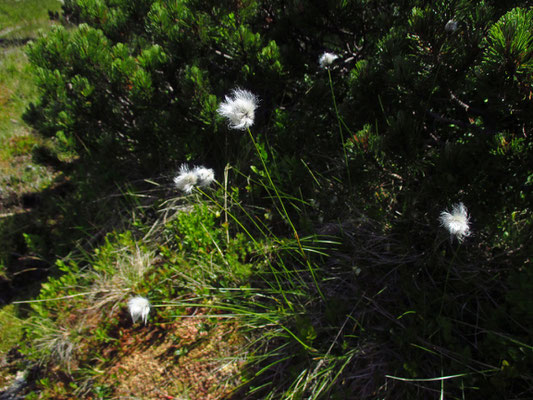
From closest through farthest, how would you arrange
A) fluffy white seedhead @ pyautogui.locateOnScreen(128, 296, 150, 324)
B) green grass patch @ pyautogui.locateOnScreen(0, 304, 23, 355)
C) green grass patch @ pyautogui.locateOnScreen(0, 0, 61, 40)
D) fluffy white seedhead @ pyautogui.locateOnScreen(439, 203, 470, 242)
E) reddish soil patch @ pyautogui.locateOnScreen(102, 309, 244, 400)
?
fluffy white seedhead @ pyautogui.locateOnScreen(439, 203, 470, 242) < reddish soil patch @ pyautogui.locateOnScreen(102, 309, 244, 400) < fluffy white seedhead @ pyautogui.locateOnScreen(128, 296, 150, 324) < green grass patch @ pyautogui.locateOnScreen(0, 304, 23, 355) < green grass patch @ pyautogui.locateOnScreen(0, 0, 61, 40)

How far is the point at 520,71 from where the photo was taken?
141 cm

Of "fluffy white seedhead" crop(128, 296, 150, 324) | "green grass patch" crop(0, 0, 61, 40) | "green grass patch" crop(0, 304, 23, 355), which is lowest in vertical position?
"fluffy white seedhead" crop(128, 296, 150, 324)

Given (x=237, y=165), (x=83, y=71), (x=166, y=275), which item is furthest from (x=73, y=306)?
(x=83, y=71)

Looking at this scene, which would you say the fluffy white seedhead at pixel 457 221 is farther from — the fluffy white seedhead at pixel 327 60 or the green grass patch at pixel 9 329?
the green grass patch at pixel 9 329

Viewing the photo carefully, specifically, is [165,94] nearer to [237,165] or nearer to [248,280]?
[237,165]

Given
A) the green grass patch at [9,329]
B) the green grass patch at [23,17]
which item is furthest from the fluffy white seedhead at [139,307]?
the green grass patch at [23,17]

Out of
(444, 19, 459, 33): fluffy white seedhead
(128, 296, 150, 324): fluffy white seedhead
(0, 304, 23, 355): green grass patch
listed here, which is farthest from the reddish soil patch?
(444, 19, 459, 33): fluffy white seedhead

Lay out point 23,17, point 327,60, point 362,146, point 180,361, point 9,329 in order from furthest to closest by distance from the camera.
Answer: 1. point 23,17
2. point 9,329
3. point 327,60
4. point 180,361
5. point 362,146

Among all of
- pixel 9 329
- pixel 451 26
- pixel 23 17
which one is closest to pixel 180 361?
pixel 9 329

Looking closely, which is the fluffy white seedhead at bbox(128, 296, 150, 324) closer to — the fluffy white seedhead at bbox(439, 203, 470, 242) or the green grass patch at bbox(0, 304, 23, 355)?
the green grass patch at bbox(0, 304, 23, 355)

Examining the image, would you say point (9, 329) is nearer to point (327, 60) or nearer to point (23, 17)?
point (327, 60)

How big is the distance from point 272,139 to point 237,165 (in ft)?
1.25

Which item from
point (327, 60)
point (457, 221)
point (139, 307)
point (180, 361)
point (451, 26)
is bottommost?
point (180, 361)

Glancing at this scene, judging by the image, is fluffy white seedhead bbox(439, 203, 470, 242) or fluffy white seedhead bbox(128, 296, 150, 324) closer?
fluffy white seedhead bbox(439, 203, 470, 242)
